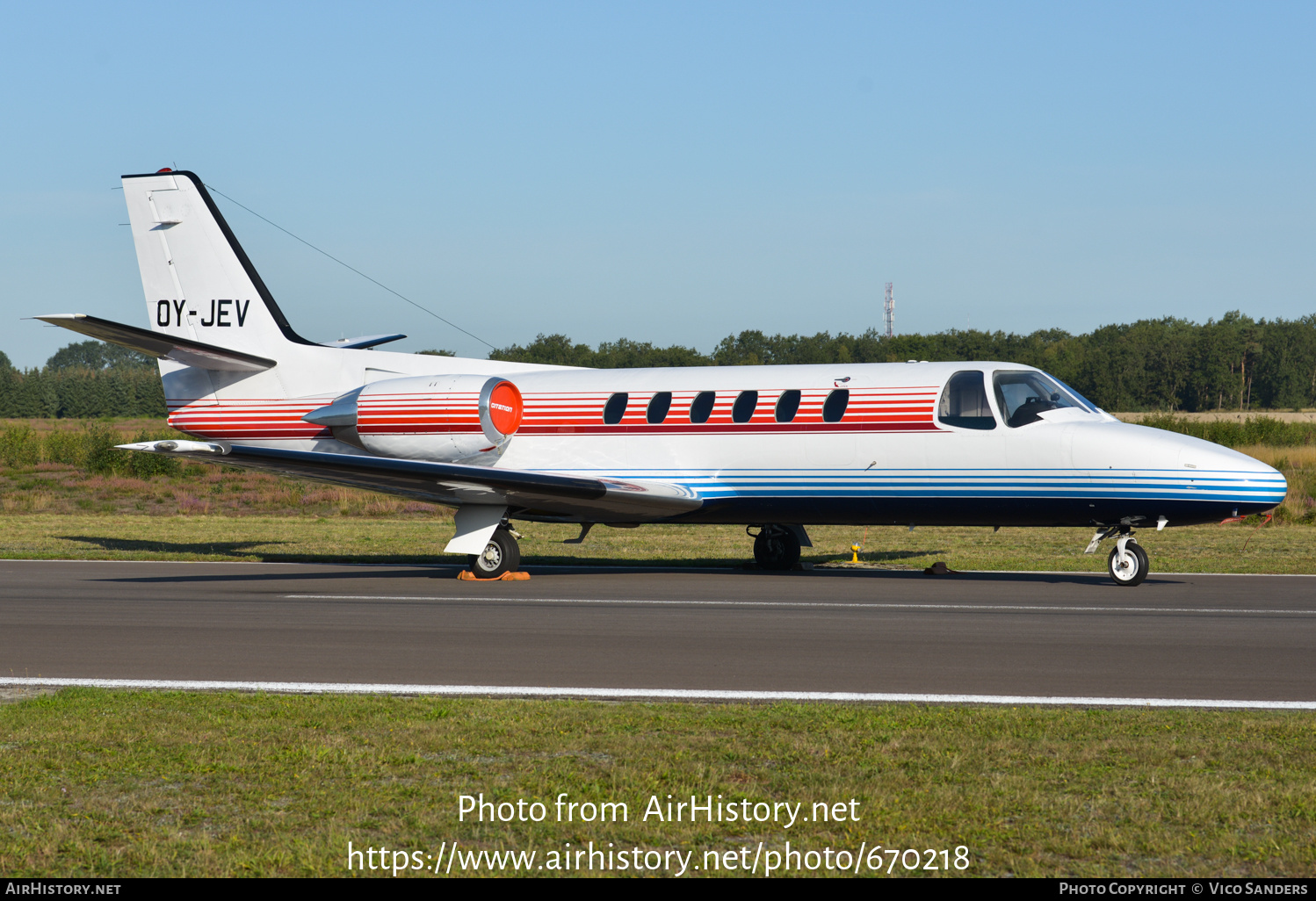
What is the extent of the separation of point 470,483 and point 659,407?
322 cm

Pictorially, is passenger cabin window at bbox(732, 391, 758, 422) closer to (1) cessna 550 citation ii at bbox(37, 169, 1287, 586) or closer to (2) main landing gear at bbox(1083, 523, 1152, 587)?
(1) cessna 550 citation ii at bbox(37, 169, 1287, 586)

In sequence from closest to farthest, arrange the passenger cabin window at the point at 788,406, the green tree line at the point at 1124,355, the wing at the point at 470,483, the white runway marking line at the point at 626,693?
the white runway marking line at the point at 626,693
the wing at the point at 470,483
the passenger cabin window at the point at 788,406
the green tree line at the point at 1124,355

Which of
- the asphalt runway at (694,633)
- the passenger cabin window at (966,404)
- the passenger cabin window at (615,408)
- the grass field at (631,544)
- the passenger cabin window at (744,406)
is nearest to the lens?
the asphalt runway at (694,633)

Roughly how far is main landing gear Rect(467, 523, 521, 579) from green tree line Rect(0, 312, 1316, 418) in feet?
149

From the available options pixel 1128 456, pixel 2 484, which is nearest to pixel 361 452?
pixel 1128 456

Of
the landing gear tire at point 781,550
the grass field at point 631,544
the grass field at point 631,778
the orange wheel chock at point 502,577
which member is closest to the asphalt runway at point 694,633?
the orange wheel chock at point 502,577

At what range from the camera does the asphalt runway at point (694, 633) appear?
955cm

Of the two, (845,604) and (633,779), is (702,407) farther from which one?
(633,779)

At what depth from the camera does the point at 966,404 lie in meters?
17.1

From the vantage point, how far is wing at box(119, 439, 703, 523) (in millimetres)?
16875

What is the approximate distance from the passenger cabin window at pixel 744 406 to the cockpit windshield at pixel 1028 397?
3.44 metres

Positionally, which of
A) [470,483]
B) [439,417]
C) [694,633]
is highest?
[439,417]

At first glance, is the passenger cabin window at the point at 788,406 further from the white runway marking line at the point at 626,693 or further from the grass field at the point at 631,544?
the white runway marking line at the point at 626,693

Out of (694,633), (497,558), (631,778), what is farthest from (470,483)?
(631,778)
